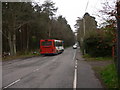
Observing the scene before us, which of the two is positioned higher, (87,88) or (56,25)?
(56,25)

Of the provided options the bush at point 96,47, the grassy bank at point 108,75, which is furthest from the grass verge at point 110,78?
the bush at point 96,47

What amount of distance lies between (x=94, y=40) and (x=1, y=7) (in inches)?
564

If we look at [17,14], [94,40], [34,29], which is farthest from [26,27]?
[94,40]

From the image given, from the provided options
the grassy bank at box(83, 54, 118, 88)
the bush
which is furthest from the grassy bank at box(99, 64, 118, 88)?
Answer: the bush

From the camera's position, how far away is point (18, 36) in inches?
2036

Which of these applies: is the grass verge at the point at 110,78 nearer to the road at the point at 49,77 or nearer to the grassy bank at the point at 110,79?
the grassy bank at the point at 110,79

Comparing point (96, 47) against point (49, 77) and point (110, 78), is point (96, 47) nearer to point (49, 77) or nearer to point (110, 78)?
point (49, 77)

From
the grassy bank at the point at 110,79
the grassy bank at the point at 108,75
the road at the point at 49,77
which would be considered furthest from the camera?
the road at the point at 49,77

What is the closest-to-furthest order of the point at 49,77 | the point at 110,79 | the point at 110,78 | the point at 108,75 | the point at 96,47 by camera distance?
the point at 110,79 → the point at 110,78 → the point at 108,75 → the point at 49,77 → the point at 96,47

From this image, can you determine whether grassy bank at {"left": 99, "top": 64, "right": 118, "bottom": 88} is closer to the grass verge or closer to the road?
the grass verge

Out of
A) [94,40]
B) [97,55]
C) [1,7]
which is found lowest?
[97,55]

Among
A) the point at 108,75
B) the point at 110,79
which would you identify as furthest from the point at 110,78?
the point at 108,75

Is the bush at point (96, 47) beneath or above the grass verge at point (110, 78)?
above

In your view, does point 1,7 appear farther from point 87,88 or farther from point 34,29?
point 87,88
